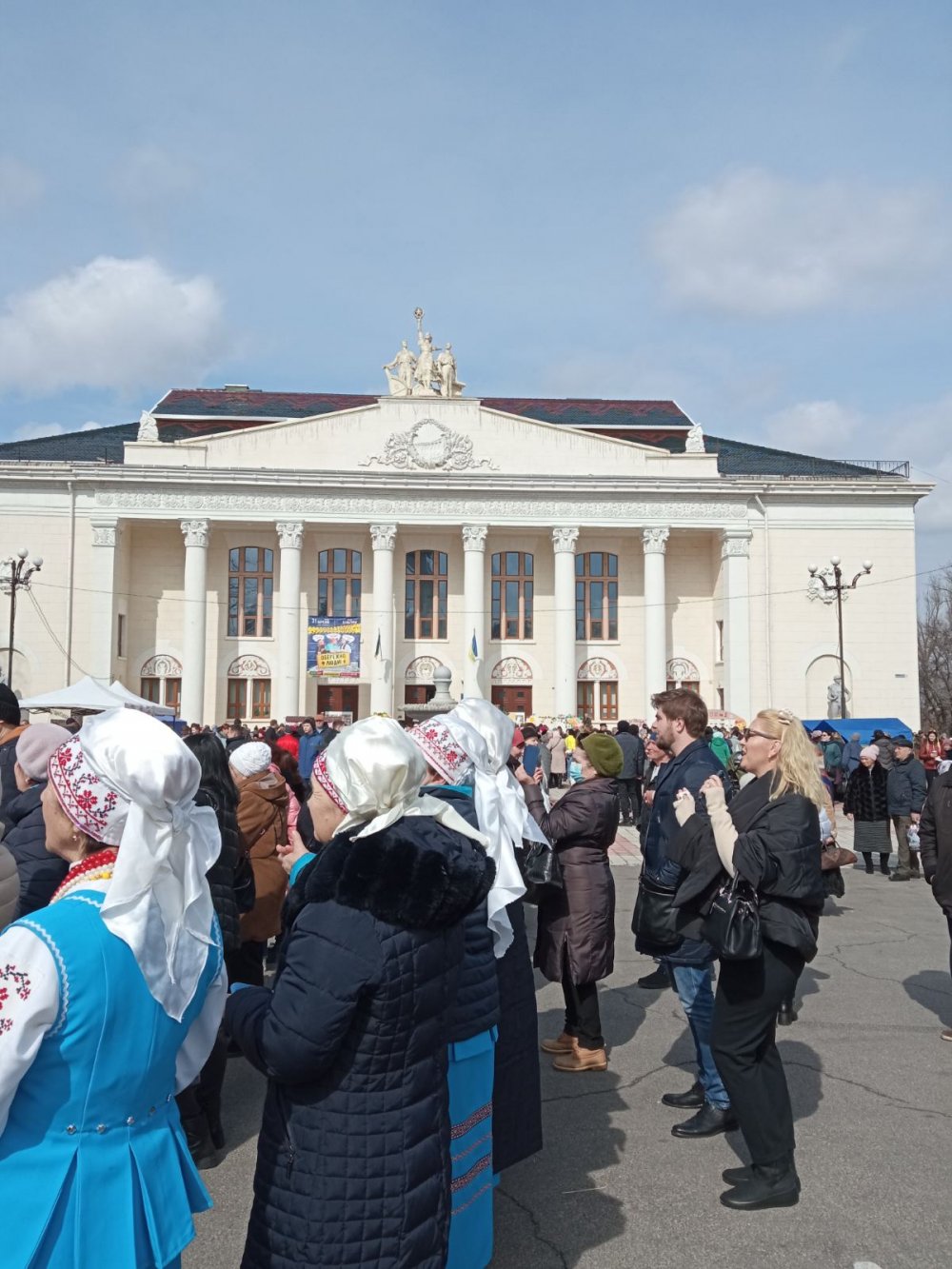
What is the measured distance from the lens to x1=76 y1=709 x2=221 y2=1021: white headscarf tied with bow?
2.14 m

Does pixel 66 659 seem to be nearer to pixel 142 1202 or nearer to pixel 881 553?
pixel 881 553

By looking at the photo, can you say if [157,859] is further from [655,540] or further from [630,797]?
[655,540]

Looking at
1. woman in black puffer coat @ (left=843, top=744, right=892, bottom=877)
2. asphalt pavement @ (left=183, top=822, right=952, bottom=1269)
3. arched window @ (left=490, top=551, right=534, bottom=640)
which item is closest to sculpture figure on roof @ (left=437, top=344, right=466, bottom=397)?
arched window @ (left=490, top=551, right=534, bottom=640)

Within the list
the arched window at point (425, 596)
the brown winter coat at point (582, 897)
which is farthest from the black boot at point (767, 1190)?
the arched window at point (425, 596)

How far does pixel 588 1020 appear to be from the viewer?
19.0 ft

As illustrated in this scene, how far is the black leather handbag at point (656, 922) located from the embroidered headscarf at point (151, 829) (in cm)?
313

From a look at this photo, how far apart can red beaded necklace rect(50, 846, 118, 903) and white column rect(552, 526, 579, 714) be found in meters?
35.5

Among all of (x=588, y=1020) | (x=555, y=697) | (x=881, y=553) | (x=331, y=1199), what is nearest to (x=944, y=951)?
(x=588, y=1020)

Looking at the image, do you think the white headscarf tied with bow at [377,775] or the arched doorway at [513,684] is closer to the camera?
the white headscarf tied with bow at [377,775]

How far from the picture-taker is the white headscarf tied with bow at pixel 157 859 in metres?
2.14

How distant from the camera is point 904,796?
13500 millimetres

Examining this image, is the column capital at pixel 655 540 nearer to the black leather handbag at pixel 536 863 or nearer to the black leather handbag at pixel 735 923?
the black leather handbag at pixel 536 863

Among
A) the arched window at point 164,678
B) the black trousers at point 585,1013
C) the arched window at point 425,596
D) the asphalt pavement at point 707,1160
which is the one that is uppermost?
the arched window at point 425,596

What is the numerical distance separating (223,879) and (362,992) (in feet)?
7.84
